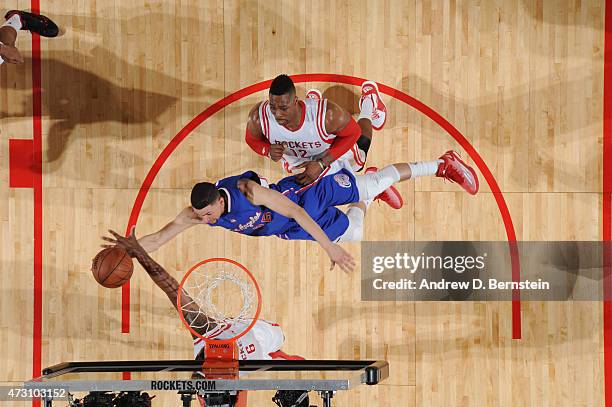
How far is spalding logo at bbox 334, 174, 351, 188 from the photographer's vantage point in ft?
22.2

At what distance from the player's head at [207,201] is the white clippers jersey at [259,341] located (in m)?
0.94

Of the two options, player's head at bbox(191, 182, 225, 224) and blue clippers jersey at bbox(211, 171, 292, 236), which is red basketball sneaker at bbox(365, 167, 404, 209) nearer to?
blue clippers jersey at bbox(211, 171, 292, 236)

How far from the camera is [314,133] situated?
672 cm

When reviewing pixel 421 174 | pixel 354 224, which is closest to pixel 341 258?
pixel 354 224

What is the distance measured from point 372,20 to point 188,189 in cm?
212

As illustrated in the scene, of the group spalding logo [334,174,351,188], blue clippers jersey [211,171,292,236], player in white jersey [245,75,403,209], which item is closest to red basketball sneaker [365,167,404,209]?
player in white jersey [245,75,403,209]

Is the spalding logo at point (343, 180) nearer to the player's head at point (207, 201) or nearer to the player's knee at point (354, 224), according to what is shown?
the player's knee at point (354, 224)

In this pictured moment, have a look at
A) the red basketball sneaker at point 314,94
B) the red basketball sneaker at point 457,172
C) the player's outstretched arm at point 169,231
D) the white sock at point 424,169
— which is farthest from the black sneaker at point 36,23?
the red basketball sneaker at point 457,172

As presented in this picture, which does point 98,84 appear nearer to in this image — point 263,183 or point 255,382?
point 263,183

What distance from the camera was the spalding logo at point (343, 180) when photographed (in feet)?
22.2

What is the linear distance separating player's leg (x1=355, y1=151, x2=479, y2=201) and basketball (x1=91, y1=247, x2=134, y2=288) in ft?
6.84

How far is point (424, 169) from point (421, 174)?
0.05 meters

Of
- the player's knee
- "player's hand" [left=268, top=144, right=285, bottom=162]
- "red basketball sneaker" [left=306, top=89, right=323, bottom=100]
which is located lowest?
the player's knee

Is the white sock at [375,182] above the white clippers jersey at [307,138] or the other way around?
the other way around
